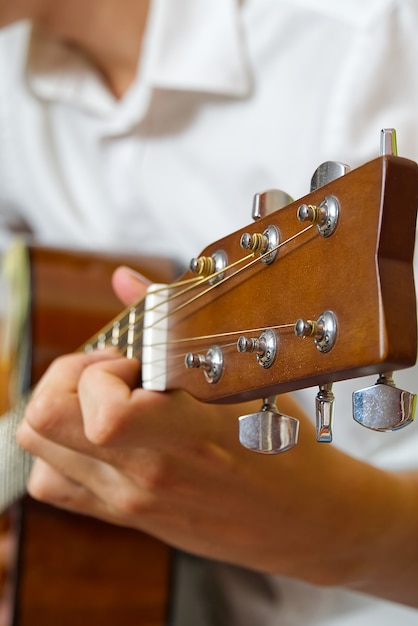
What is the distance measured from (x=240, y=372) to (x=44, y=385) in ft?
0.54

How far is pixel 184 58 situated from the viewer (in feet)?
2.60

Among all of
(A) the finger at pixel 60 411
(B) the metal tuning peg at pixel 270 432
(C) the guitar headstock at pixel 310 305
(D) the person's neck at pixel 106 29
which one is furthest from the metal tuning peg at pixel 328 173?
(D) the person's neck at pixel 106 29

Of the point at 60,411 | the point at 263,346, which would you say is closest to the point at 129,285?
the point at 60,411

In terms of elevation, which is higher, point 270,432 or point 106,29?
point 106,29

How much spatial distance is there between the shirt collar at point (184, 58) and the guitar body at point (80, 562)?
0.60 feet

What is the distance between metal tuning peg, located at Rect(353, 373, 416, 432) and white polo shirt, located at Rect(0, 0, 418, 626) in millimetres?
148

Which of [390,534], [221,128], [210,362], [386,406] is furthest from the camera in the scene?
[221,128]

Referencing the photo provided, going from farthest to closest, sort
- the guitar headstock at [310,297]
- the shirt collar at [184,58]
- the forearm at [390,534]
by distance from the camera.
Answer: the shirt collar at [184,58] < the forearm at [390,534] < the guitar headstock at [310,297]

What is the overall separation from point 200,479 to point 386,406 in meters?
0.22

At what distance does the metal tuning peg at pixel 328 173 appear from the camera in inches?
14.3

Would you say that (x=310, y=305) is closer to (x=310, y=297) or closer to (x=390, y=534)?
(x=310, y=297)

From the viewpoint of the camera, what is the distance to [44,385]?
529mm

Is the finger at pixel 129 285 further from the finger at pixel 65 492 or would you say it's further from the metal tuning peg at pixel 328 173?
the metal tuning peg at pixel 328 173

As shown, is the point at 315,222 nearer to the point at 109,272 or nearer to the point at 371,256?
the point at 371,256
